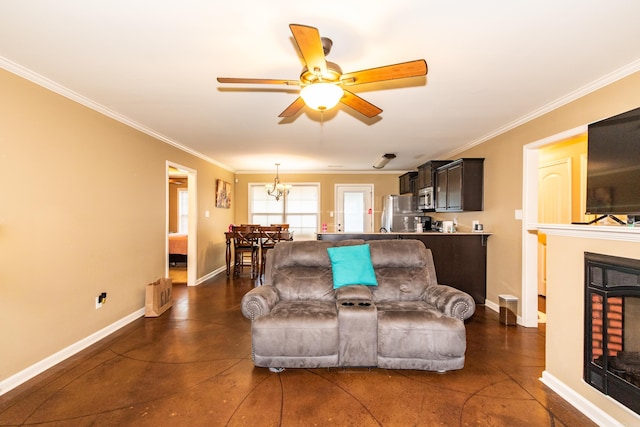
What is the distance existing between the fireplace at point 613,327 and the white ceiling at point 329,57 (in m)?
1.40

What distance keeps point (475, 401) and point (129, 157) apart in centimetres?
410

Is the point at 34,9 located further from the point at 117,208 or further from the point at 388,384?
the point at 388,384

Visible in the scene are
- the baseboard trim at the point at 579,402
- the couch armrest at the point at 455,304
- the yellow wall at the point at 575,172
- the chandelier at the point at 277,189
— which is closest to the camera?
the baseboard trim at the point at 579,402

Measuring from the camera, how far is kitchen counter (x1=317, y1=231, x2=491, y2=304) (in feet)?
14.0

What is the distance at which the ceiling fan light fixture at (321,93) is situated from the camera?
1768mm

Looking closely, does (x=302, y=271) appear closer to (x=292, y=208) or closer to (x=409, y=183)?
(x=409, y=183)

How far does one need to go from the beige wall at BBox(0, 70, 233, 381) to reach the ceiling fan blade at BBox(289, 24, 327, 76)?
2258mm

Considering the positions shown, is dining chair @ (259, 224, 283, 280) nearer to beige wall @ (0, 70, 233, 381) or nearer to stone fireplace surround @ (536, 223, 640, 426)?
beige wall @ (0, 70, 233, 381)

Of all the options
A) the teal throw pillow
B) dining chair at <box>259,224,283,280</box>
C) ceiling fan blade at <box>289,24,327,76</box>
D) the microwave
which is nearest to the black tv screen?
the teal throw pillow

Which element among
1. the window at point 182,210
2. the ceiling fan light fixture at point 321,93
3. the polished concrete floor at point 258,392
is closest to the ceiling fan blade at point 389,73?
the ceiling fan light fixture at point 321,93

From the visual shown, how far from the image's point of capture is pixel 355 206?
304 inches

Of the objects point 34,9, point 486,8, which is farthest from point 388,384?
point 34,9

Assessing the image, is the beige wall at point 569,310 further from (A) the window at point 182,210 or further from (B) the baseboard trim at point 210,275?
(A) the window at point 182,210

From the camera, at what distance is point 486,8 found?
160 cm
